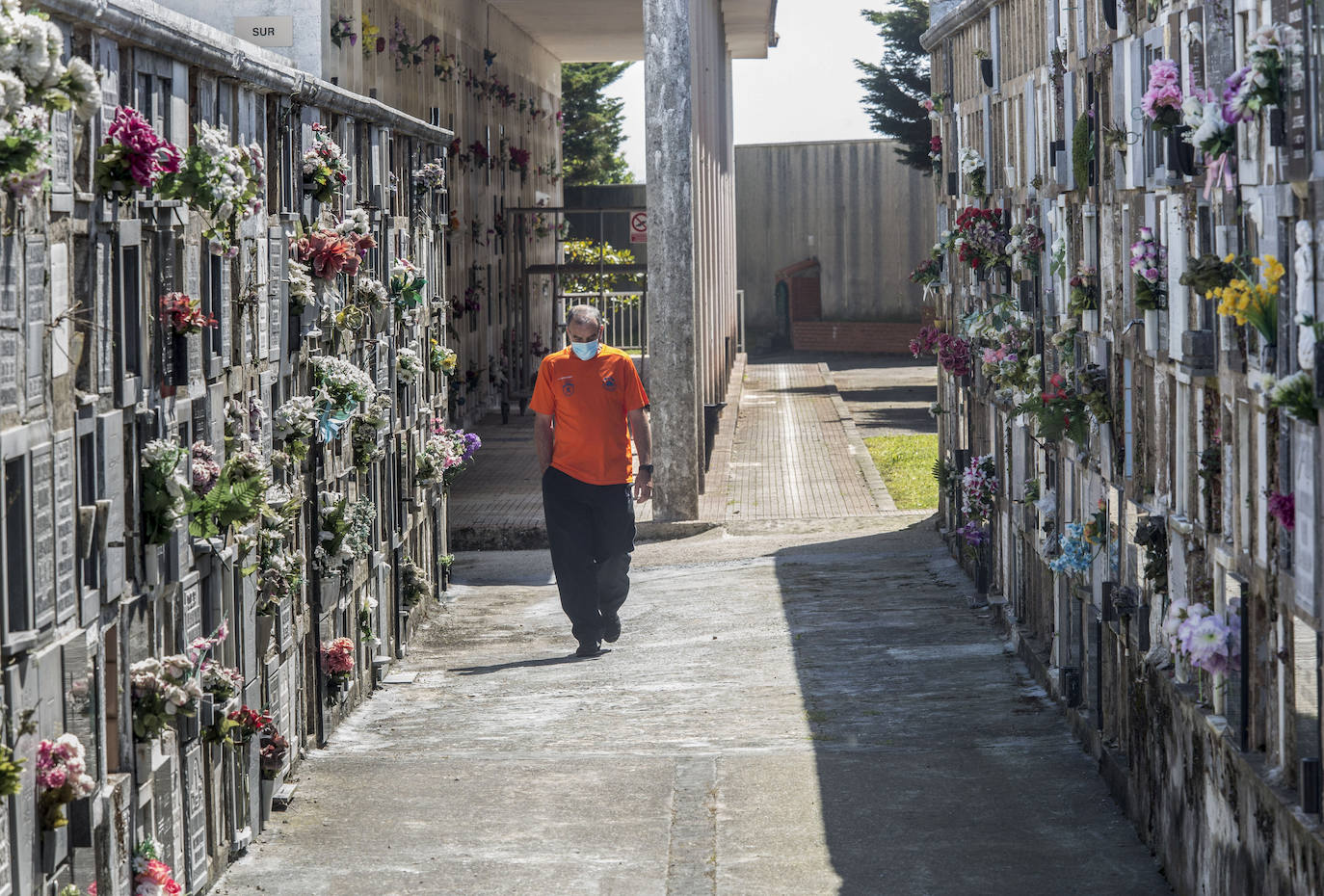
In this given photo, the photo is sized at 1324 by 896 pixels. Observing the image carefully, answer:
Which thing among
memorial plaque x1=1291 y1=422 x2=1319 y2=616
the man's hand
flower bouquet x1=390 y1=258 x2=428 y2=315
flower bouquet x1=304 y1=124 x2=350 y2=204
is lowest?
the man's hand

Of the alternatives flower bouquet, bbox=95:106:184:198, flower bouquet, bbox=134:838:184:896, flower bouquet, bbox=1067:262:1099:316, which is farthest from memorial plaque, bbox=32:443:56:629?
flower bouquet, bbox=1067:262:1099:316

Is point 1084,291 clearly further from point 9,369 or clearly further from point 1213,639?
point 9,369

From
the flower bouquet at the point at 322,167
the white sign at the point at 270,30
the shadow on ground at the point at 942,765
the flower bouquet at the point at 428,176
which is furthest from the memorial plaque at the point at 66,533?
the white sign at the point at 270,30

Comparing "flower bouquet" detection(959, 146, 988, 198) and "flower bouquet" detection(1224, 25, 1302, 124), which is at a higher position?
Answer: "flower bouquet" detection(959, 146, 988, 198)

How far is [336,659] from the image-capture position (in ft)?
22.2

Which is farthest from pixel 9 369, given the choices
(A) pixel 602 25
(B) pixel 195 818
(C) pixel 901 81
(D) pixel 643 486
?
(C) pixel 901 81

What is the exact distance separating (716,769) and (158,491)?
98.1 inches

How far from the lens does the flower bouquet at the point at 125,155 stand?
408 centimetres

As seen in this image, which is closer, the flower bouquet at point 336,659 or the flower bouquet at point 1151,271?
the flower bouquet at point 1151,271

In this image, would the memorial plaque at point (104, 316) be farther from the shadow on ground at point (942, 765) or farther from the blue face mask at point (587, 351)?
the blue face mask at point (587, 351)

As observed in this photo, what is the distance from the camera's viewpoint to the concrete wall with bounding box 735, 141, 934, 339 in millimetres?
35812

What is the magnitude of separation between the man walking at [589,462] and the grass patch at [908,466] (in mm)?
5694

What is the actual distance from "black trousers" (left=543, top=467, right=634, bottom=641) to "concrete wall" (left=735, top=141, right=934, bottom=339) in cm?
2751

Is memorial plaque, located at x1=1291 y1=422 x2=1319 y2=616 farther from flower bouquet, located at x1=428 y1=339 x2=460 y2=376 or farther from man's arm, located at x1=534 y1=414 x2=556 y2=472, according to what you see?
flower bouquet, located at x1=428 y1=339 x2=460 y2=376
